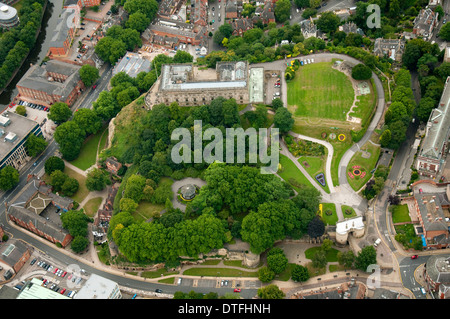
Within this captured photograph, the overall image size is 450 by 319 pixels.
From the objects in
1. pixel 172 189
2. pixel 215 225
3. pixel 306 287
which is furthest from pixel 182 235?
pixel 306 287

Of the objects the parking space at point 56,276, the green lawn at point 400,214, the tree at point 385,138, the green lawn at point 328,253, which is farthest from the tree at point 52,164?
the green lawn at point 400,214

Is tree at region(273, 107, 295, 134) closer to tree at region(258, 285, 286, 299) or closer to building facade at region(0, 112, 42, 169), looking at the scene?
tree at region(258, 285, 286, 299)

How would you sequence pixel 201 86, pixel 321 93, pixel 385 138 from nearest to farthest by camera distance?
pixel 385 138 < pixel 201 86 < pixel 321 93

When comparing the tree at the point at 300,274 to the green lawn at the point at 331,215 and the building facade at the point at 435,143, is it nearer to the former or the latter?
the green lawn at the point at 331,215

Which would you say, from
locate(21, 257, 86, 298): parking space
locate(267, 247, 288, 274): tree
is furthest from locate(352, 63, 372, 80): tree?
locate(21, 257, 86, 298): parking space

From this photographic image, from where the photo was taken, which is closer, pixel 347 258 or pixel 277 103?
pixel 347 258

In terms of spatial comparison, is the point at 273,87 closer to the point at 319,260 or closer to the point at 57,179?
the point at 319,260

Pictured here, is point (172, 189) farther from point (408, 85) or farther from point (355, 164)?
point (408, 85)

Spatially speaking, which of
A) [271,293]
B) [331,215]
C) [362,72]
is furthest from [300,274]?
[362,72]
